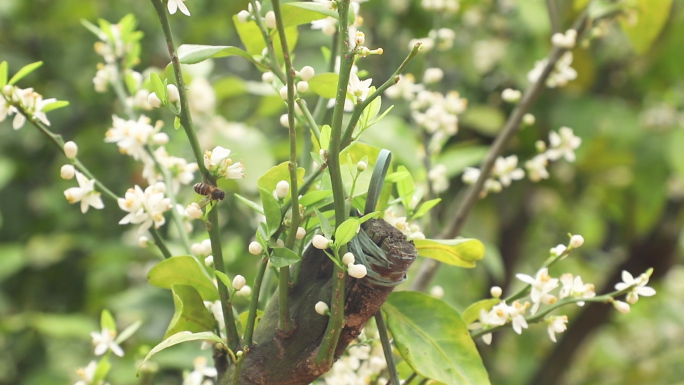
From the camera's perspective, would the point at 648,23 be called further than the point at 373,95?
Yes

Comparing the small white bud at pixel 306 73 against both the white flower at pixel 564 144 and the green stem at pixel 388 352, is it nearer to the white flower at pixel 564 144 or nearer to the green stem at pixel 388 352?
the green stem at pixel 388 352

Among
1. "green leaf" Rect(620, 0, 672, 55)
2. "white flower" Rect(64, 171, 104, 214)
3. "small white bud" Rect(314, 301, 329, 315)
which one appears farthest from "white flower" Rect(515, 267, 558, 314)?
"green leaf" Rect(620, 0, 672, 55)

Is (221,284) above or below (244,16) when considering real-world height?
below

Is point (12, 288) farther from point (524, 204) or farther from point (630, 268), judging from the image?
point (630, 268)

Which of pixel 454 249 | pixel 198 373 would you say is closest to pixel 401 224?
pixel 454 249

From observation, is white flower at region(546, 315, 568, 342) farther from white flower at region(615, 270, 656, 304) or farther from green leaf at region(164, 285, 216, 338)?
green leaf at region(164, 285, 216, 338)

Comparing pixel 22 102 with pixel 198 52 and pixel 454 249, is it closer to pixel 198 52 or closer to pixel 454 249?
pixel 198 52

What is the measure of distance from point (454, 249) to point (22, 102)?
0.79ft

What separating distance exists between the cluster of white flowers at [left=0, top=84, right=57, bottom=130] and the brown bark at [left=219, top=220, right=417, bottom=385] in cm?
16

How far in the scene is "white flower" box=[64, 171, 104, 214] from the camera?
1.17 ft

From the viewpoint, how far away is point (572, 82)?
104 cm

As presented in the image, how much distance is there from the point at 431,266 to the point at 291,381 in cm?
26

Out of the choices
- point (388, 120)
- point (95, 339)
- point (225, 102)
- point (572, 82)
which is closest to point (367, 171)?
point (95, 339)

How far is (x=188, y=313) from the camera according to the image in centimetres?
34
